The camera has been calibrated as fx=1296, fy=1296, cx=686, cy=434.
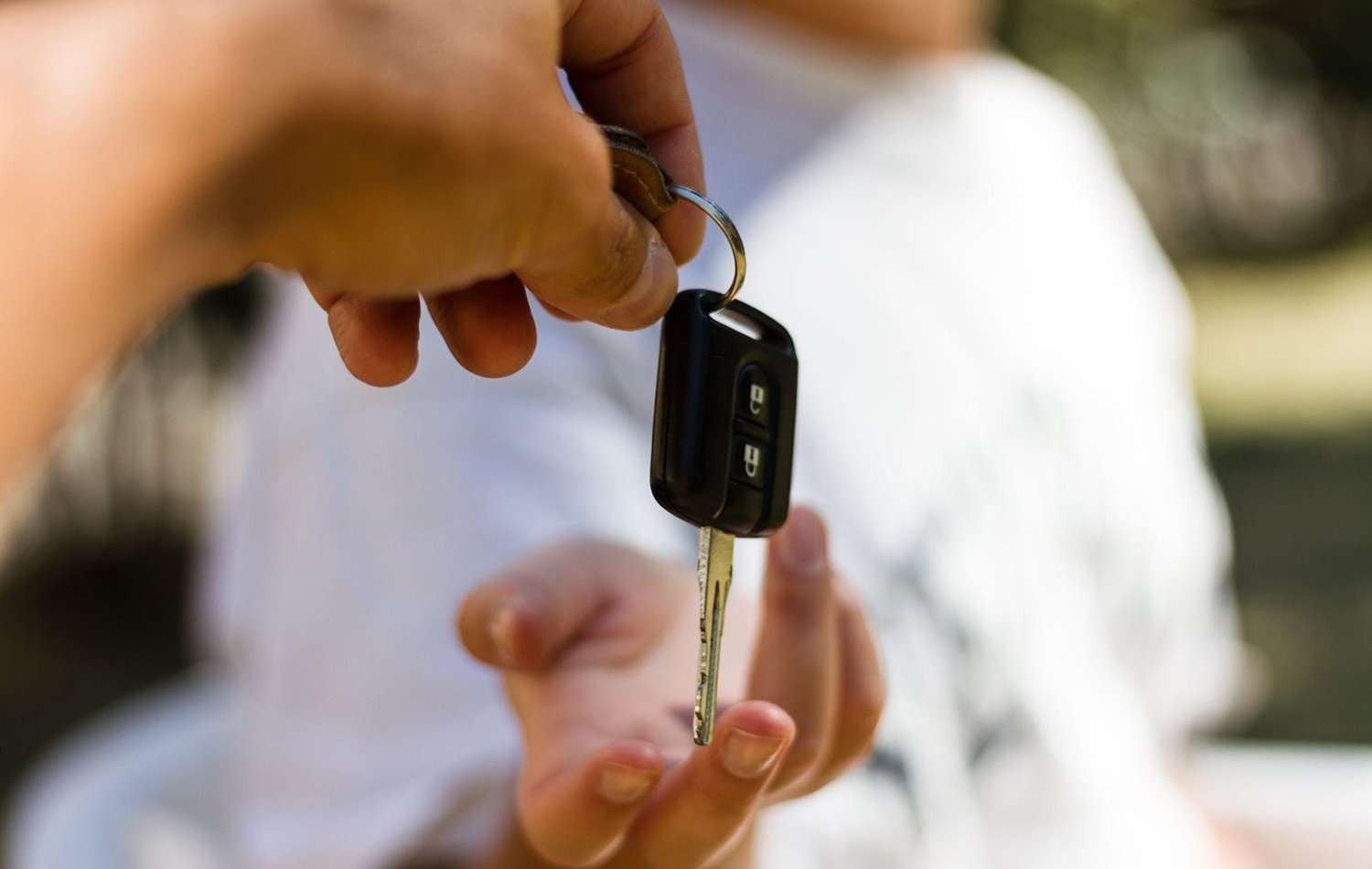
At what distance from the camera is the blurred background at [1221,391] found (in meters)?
2.22

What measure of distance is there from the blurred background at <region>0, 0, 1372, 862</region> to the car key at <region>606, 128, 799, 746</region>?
87 cm

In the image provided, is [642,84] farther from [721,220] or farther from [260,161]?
[260,161]

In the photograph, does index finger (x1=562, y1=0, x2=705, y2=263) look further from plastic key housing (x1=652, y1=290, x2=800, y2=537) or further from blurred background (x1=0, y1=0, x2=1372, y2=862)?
blurred background (x1=0, y1=0, x2=1372, y2=862)

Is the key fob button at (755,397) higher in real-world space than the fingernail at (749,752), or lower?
higher

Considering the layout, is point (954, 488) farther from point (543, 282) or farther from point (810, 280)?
Answer: point (543, 282)

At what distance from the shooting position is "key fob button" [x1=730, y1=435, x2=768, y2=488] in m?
0.40

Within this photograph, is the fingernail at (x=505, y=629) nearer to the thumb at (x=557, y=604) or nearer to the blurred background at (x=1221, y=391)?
the thumb at (x=557, y=604)

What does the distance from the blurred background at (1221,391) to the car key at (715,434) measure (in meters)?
0.87

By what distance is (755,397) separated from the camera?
0.41 meters

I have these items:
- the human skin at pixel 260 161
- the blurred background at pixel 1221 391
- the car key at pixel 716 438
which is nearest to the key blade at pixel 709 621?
the car key at pixel 716 438

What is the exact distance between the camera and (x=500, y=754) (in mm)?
677

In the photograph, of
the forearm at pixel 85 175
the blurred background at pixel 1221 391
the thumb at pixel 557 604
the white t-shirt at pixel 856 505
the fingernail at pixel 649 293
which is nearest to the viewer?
the forearm at pixel 85 175

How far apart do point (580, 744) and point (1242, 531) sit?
2452mm

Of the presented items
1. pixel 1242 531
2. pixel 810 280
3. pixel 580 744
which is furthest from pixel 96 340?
pixel 1242 531
